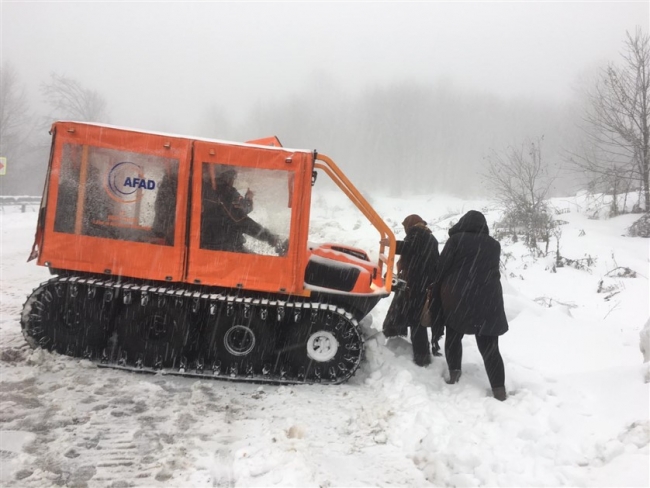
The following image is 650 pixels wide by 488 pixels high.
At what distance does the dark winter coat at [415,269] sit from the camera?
223 inches

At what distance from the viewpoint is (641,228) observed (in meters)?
12.7

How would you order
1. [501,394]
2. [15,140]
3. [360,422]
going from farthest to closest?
→ [15,140], [501,394], [360,422]

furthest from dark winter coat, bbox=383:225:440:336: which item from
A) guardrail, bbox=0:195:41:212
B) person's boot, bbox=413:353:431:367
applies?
guardrail, bbox=0:195:41:212

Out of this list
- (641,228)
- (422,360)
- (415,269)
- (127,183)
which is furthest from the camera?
(641,228)

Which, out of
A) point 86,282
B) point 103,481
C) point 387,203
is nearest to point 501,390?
point 103,481

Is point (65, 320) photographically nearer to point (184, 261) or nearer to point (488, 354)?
point (184, 261)

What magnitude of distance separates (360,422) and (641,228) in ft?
41.6

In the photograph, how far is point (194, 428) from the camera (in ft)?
12.5

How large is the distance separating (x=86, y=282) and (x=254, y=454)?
282cm

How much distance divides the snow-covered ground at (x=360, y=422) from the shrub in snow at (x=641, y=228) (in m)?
8.51

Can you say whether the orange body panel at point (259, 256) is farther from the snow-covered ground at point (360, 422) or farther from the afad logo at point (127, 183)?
the snow-covered ground at point (360, 422)

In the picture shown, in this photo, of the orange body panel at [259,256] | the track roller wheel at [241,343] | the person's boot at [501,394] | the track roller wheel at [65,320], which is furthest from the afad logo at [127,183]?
the person's boot at [501,394]

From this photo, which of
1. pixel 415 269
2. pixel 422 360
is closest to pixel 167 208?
pixel 415 269

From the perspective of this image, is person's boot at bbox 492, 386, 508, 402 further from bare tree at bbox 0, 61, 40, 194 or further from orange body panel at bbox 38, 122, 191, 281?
bare tree at bbox 0, 61, 40, 194
